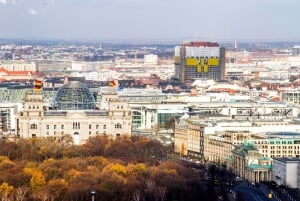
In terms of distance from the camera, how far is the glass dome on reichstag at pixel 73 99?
62.9 meters

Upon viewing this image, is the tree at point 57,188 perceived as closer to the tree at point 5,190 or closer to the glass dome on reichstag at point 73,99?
the tree at point 5,190

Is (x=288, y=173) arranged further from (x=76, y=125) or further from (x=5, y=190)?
(x=76, y=125)

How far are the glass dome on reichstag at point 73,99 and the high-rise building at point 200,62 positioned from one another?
45.9 meters

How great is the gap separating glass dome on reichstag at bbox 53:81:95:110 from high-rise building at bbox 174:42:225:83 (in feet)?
151

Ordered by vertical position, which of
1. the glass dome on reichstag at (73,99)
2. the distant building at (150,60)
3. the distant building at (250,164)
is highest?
the glass dome on reichstag at (73,99)

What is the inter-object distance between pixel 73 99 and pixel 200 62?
4812 centimetres

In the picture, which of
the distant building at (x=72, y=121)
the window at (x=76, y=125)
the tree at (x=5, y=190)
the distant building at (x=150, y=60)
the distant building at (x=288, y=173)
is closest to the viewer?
the tree at (x=5, y=190)

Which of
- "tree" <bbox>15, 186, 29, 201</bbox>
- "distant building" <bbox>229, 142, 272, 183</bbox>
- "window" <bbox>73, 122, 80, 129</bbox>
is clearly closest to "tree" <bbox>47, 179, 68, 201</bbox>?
"tree" <bbox>15, 186, 29, 201</bbox>

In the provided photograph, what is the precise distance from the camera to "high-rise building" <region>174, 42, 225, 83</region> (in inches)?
4326

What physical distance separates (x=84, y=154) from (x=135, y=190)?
11.4m

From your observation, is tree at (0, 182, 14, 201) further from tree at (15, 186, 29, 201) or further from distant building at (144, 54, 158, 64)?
distant building at (144, 54, 158, 64)

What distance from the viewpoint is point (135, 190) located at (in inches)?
1565

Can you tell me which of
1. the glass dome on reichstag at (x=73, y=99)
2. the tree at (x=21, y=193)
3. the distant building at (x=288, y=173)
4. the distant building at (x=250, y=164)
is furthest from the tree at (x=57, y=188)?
the glass dome on reichstag at (x=73, y=99)

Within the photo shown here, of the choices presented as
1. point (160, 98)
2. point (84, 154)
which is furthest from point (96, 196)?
point (160, 98)
